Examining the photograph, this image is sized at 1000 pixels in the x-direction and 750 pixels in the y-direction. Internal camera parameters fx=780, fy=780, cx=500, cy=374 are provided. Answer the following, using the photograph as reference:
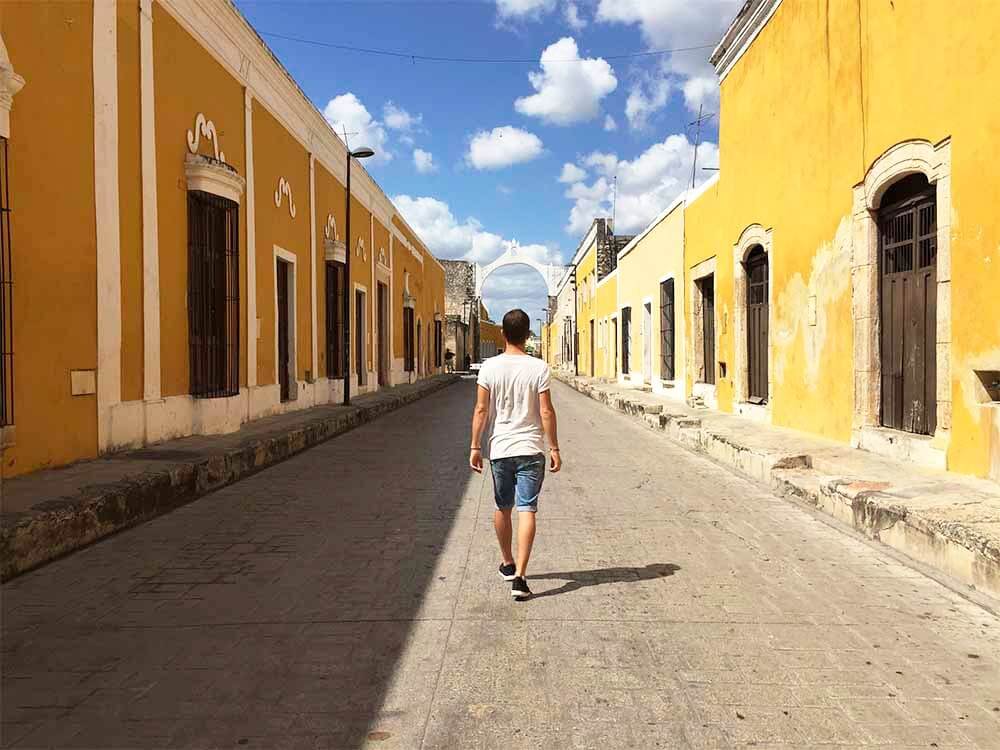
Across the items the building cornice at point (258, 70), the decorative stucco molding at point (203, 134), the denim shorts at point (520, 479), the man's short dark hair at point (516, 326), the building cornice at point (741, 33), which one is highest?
the building cornice at point (741, 33)

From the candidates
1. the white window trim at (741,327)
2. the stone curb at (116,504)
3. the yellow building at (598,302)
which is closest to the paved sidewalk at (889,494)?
the white window trim at (741,327)

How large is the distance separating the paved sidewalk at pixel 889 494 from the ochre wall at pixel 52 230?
6300 mm

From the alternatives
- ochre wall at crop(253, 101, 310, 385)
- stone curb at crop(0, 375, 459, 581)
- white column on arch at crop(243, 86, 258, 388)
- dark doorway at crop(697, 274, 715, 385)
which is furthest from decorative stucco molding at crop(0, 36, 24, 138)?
dark doorway at crop(697, 274, 715, 385)

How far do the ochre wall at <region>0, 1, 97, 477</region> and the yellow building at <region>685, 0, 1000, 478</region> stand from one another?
736cm

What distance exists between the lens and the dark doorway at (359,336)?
776 inches

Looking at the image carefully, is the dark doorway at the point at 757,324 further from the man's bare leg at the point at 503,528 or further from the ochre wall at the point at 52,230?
the ochre wall at the point at 52,230

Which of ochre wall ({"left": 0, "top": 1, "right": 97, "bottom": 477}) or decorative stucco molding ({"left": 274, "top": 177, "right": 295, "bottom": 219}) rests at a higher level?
decorative stucco molding ({"left": 274, "top": 177, "right": 295, "bottom": 219})

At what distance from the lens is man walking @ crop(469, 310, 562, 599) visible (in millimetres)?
4121

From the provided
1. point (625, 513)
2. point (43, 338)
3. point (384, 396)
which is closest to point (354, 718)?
point (625, 513)

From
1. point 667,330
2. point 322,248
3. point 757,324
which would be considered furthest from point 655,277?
point 322,248

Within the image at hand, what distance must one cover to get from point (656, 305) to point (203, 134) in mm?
13302

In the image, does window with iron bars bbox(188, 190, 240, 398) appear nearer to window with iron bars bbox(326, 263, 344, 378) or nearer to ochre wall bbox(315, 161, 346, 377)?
ochre wall bbox(315, 161, 346, 377)

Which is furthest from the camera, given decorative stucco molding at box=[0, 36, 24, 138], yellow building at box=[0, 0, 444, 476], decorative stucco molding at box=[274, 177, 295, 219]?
decorative stucco molding at box=[274, 177, 295, 219]

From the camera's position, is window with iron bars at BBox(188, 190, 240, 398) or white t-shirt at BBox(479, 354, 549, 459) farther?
window with iron bars at BBox(188, 190, 240, 398)
